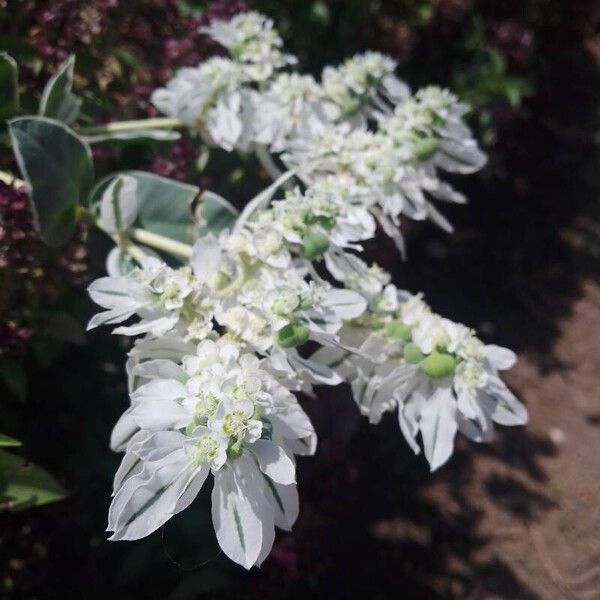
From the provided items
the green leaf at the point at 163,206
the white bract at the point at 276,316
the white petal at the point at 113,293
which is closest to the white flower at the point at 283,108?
the white bract at the point at 276,316

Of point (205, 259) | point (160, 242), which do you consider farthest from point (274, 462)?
point (160, 242)

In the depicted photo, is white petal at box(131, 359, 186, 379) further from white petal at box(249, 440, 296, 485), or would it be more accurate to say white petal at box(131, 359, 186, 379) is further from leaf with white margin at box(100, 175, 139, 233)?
leaf with white margin at box(100, 175, 139, 233)

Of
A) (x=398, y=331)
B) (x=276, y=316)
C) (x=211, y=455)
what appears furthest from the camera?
(x=398, y=331)

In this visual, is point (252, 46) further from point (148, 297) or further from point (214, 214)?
point (148, 297)

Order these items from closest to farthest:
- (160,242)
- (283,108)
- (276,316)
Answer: (276,316) → (160,242) → (283,108)

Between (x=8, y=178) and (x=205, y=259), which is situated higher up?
(x=205, y=259)

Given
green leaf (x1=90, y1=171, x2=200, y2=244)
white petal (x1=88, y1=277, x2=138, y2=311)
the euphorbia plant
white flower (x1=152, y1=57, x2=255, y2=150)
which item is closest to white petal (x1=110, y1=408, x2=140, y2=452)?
the euphorbia plant
